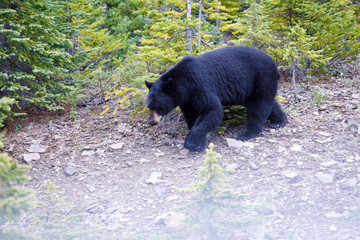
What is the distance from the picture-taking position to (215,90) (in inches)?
210

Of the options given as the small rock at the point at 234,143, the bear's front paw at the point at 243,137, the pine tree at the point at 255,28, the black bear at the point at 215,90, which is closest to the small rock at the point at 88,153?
the black bear at the point at 215,90

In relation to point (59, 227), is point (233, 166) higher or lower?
lower

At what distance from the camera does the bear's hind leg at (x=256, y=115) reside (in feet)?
18.1

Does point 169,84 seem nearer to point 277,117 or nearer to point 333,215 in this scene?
point 277,117

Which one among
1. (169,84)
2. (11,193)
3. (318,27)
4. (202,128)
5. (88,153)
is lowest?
(88,153)

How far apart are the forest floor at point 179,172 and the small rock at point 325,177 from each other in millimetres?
12

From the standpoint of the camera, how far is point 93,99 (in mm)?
8031

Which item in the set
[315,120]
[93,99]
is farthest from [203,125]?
[93,99]

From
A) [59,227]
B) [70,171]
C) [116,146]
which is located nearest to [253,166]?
[116,146]

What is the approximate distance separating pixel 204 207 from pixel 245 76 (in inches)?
130

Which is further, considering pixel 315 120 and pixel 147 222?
pixel 315 120

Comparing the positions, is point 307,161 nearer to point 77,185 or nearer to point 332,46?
point 77,185

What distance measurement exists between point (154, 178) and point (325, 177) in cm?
228

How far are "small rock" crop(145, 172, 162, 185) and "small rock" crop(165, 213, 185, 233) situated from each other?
0.94 m
